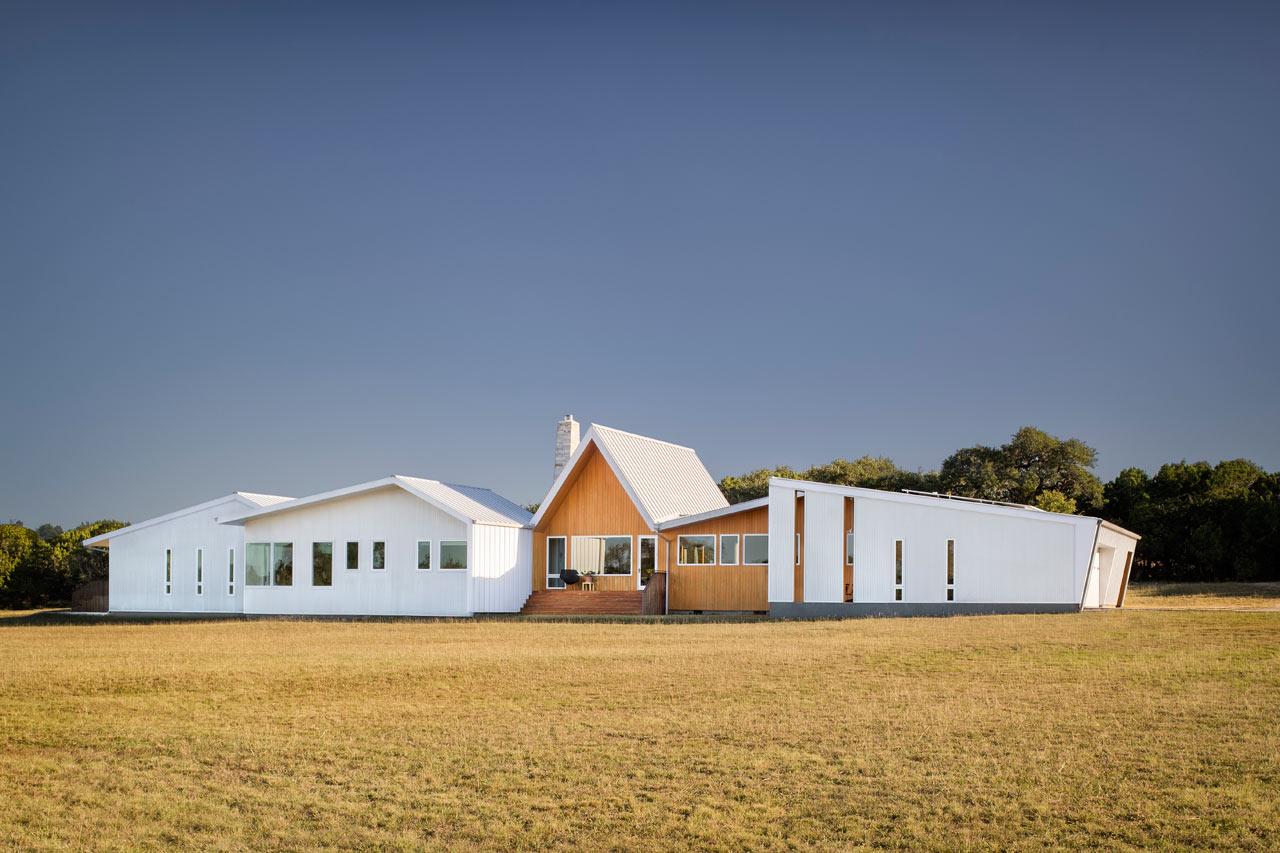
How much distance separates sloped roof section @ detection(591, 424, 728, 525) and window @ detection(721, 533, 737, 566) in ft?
6.55

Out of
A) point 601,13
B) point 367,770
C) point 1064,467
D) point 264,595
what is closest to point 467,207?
point 601,13

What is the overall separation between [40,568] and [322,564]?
1796cm

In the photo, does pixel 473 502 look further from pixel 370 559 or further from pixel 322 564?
pixel 322 564

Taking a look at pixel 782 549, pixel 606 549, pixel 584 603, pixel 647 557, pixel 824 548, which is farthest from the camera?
pixel 606 549

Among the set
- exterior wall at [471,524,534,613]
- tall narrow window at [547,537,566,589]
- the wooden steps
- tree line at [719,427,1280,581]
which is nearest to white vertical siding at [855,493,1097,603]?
the wooden steps

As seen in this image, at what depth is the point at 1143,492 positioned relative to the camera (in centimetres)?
5697

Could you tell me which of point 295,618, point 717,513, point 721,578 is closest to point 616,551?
point 721,578

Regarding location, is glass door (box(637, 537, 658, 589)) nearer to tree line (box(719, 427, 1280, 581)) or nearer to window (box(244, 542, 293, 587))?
window (box(244, 542, 293, 587))

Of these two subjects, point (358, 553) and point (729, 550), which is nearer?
point (729, 550)

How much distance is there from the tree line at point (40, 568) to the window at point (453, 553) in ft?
65.9

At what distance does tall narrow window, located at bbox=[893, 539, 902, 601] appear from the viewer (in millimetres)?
28656

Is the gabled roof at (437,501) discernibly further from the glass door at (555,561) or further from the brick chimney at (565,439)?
the brick chimney at (565,439)

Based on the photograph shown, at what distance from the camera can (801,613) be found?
29.4 metres

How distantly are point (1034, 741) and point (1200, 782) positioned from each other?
5.90 ft
